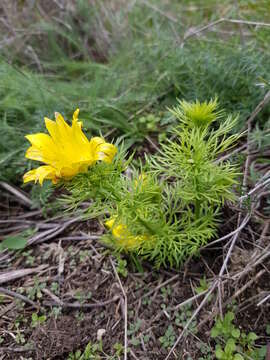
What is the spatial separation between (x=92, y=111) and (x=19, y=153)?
1.49ft

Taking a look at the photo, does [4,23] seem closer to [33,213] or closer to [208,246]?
[33,213]

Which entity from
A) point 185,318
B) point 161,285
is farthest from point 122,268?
point 185,318

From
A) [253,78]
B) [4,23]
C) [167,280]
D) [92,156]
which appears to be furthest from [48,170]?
[4,23]

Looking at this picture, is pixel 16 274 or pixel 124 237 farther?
pixel 16 274

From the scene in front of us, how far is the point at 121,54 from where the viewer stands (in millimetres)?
2473

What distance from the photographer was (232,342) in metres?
1.28

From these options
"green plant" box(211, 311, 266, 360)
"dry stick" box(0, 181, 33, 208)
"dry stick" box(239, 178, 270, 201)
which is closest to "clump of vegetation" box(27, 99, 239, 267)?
"dry stick" box(239, 178, 270, 201)

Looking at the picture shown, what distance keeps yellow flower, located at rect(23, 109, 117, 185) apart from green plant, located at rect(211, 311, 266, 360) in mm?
753

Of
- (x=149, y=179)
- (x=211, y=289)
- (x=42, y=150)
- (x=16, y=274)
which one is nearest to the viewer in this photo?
(x=42, y=150)

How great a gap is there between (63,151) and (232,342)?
2.93 feet

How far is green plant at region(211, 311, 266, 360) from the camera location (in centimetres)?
126

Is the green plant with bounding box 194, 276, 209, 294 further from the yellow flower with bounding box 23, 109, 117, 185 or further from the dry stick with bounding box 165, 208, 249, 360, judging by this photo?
the yellow flower with bounding box 23, 109, 117, 185

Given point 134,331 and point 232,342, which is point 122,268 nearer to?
point 134,331

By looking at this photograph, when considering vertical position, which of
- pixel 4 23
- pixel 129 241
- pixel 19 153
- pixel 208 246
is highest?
pixel 4 23
